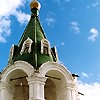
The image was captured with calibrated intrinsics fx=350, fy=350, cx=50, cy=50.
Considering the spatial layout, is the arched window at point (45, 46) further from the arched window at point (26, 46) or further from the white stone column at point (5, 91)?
the white stone column at point (5, 91)

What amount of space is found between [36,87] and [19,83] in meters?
1.63

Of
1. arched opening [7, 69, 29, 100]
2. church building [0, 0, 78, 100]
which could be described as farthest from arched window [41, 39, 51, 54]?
arched opening [7, 69, 29, 100]

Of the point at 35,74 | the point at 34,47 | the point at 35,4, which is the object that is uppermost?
the point at 35,4

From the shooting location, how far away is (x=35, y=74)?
12.7m

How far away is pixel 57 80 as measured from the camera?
542 inches

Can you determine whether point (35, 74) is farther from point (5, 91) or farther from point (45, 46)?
point (45, 46)

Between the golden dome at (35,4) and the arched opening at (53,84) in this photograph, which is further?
the golden dome at (35,4)

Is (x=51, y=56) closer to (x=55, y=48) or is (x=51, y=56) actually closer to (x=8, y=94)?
(x=55, y=48)

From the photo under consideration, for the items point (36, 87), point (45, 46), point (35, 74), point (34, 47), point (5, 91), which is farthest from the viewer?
point (45, 46)

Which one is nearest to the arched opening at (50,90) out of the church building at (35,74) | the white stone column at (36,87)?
the church building at (35,74)

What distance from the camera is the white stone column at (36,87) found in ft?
40.5

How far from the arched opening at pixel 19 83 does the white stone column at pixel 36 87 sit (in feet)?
2.86

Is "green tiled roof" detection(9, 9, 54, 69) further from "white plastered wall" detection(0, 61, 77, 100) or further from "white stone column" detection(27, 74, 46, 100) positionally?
"white stone column" detection(27, 74, 46, 100)

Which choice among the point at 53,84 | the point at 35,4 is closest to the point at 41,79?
the point at 53,84
